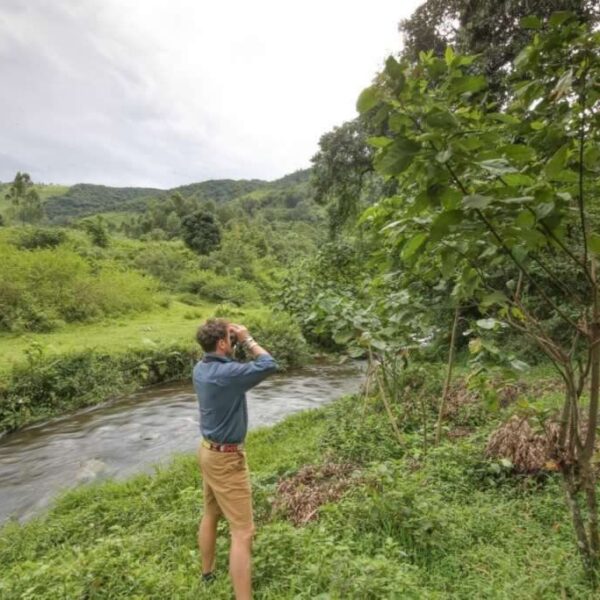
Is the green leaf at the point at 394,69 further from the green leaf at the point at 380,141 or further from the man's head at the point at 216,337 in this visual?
the man's head at the point at 216,337

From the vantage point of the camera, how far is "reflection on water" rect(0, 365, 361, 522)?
768cm

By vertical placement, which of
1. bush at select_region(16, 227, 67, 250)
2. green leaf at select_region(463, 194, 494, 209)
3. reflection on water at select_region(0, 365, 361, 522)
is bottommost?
reflection on water at select_region(0, 365, 361, 522)

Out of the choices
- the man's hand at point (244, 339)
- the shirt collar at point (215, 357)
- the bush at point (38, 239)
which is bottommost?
the shirt collar at point (215, 357)

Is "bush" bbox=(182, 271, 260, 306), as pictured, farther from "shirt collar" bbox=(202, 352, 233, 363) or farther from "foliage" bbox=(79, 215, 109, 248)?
"shirt collar" bbox=(202, 352, 233, 363)

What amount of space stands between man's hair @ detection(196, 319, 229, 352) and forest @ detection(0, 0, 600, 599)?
1.22 meters

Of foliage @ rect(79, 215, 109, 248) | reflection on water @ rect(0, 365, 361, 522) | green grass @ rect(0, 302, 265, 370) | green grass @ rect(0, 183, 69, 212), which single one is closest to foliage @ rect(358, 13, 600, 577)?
reflection on water @ rect(0, 365, 361, 522)

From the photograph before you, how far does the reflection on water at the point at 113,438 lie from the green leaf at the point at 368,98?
7284 millimetres

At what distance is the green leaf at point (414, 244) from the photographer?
2.01 meters

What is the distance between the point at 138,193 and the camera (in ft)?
393

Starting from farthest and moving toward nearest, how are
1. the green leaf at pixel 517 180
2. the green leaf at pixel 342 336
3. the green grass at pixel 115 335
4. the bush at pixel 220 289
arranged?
the bush at pixel 220 289 → the green grass at pixel 115 335 → the green leaf at pixel 342 336 → the green leaf at pixel 517 180

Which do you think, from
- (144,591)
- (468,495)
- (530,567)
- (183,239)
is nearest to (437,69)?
(530,567)

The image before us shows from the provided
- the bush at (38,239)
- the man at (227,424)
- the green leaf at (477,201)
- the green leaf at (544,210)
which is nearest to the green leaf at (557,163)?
the green leaf at (544,210)

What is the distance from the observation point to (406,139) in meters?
1.64

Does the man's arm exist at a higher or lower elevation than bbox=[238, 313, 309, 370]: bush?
higher
